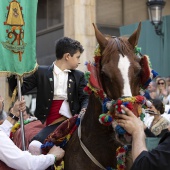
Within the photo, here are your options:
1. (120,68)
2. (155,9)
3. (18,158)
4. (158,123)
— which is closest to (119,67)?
(120,68)

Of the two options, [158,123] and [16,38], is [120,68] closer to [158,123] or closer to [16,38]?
[16,38]

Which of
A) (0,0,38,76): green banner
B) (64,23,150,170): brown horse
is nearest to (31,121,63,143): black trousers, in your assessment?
(64,23,150,170): brown horse

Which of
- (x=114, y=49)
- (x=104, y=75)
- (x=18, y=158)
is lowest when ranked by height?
(x=18, y=158)

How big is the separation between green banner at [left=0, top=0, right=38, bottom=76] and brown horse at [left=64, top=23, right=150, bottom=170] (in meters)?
1.22

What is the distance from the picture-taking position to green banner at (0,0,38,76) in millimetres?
6191

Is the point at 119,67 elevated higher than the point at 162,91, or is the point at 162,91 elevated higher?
the point at 119,67

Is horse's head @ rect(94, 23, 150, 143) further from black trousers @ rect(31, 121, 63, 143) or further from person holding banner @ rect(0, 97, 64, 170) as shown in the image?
black trousers @ rect(31, 121, 63, 143)

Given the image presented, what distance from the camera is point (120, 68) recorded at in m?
4.70

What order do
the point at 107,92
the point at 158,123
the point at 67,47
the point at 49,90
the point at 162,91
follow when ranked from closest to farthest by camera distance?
the point at 107,92
the point at 49,90
the point at 67,47
the point at 158,123
the point at 162,91

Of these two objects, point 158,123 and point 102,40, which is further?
point 158,123

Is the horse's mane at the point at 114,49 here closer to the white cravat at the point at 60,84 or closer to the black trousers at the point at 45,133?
the white cravat at the point at 60,84

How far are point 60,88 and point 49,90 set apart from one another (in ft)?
0.42

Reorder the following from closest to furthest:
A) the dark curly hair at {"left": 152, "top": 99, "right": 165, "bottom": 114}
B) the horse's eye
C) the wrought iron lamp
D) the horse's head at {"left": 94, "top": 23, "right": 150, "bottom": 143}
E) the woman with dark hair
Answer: the horse's head at {"left": 94, "top": 23, "right": 150, "bottom": 143}
the horse's eye
the woman with dark hair
the dark curly hair at {"left": 152, "top": 99, "right": 165, "bottom": 114}
the wrought iron lamp

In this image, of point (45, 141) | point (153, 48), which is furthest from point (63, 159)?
point (153, 48)
